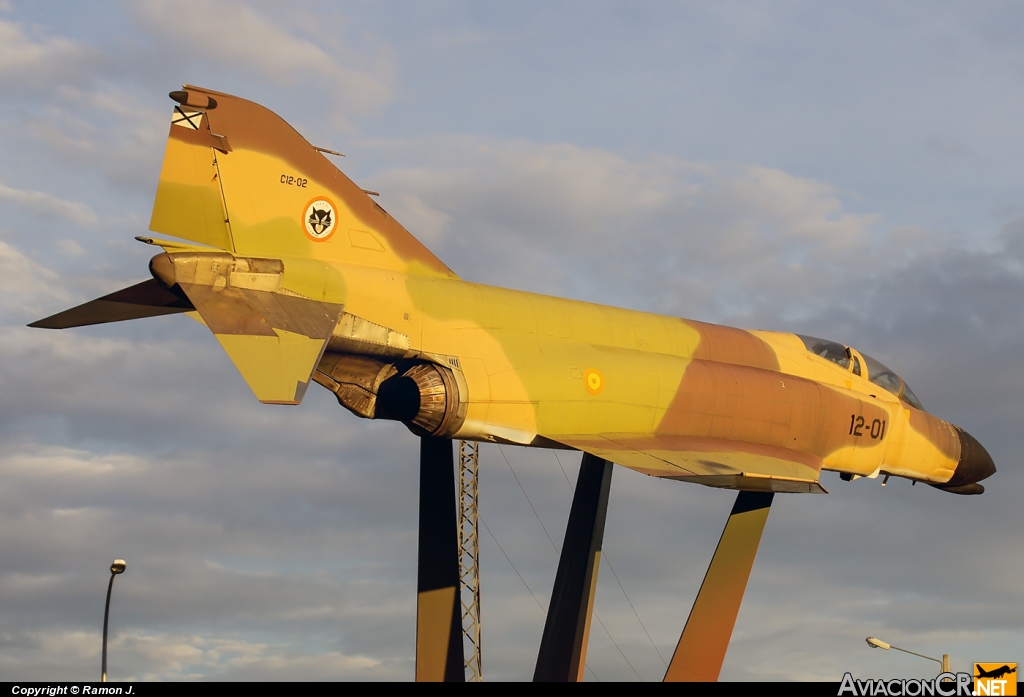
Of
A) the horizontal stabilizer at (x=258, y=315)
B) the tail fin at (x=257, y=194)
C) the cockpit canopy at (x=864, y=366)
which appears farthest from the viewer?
the cockpit canopy at (x=864, y=366)

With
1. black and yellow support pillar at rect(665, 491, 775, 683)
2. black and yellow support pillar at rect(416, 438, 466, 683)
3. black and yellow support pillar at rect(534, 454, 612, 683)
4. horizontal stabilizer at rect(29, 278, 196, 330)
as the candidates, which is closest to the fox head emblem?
horizontal stabilizer at rect(29, 278, 196, 330)

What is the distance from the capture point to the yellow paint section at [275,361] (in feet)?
38.9

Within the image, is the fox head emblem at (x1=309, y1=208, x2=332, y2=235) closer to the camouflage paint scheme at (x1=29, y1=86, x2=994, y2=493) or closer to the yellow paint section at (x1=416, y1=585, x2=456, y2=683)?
the camouflage paint scheme at (x1=29, y1=86, x2=994, y2=493)

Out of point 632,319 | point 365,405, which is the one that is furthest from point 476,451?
point 365,405

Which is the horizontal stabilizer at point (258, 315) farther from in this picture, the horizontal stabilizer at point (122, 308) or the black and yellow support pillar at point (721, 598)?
the black and yellow support pillar at point (721, 598)

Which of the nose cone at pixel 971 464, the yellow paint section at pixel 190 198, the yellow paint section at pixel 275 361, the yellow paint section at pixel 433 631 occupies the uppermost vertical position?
the yellow paint section at pixel 190 198

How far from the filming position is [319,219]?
15.1 metres

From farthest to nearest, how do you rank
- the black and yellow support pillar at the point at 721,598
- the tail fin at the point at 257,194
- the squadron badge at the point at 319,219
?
the black and yellow support pillar at the point at 721,598, the squadron badge at the point at 319,219, the tail fin at the point at 257,194

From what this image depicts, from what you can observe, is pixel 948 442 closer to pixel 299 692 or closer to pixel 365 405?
pixel 365 405

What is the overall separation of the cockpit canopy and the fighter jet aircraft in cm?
265

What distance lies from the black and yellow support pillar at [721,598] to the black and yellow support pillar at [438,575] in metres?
3.42

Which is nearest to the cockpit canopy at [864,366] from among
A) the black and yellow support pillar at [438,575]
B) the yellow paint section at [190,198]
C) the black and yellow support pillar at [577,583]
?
the black and yellow support pillar at [577,583]

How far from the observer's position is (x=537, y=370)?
15656 millimetres

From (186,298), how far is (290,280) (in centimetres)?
130
